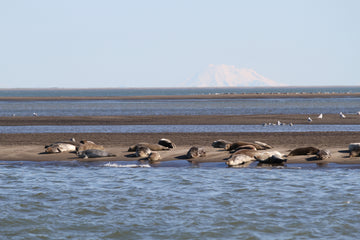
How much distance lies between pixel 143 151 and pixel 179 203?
7.31m

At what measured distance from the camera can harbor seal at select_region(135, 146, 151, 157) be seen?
2080cm

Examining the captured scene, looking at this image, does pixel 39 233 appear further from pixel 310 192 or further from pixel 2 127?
pixel 2 127

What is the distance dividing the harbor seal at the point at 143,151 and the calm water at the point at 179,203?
79.1 inches

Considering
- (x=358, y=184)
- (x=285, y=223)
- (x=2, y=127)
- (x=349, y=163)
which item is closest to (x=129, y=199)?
(x=285, y=223)

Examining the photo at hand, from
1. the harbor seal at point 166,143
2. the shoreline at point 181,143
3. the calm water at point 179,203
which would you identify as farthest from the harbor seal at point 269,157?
the harbor seal at point 166,143

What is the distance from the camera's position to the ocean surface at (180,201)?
37.7 feet

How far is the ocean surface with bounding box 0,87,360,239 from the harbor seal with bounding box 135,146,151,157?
1.42 metres

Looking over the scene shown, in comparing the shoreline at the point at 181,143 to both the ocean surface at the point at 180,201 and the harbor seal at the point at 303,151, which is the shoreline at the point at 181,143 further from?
the ocean surface at the point at 180,201

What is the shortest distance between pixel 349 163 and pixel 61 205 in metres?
10.3

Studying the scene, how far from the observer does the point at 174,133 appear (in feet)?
99.8

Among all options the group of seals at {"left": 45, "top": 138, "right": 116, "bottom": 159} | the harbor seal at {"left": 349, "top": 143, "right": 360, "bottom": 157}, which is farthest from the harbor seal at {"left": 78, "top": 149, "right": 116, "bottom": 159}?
the harbor seal at {"left": 349, "top": 143, "right": 360, "bottom": 157}

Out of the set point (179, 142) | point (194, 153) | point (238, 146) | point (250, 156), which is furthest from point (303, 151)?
point (179, 142)

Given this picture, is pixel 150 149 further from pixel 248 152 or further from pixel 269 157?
pixel 269 157

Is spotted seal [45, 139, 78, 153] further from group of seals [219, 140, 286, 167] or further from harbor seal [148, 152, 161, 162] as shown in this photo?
group of seals [219, 140, 286, 167]
